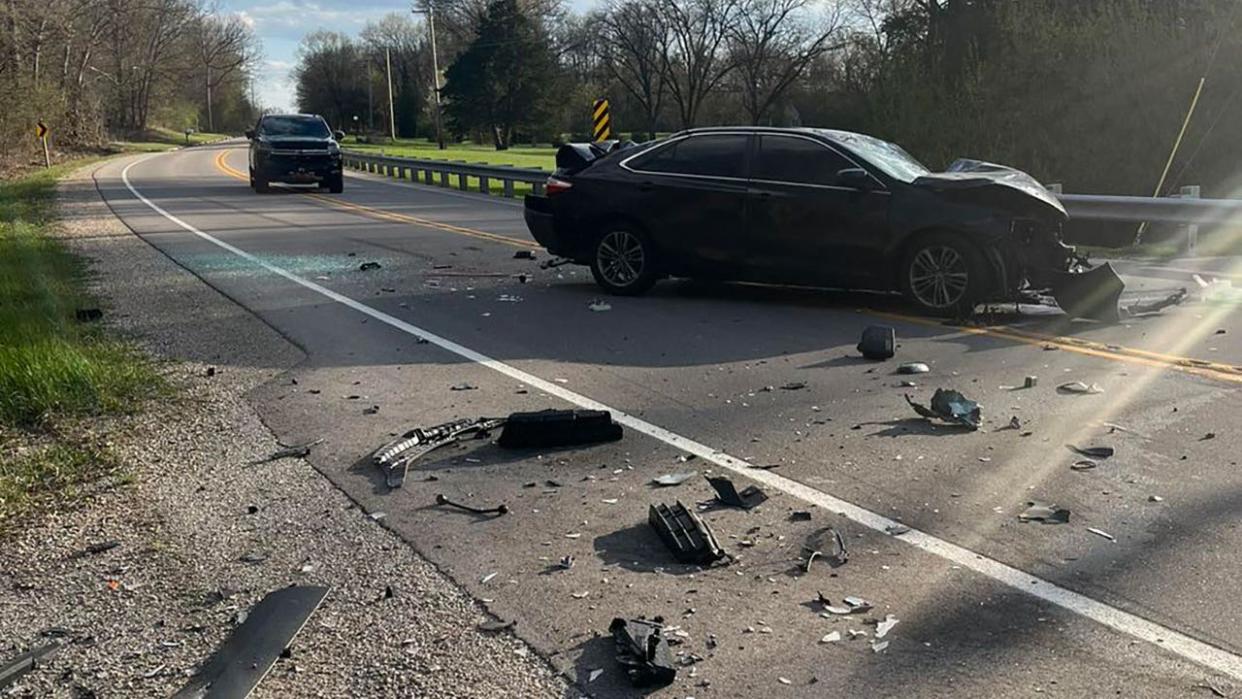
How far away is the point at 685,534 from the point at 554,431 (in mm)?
1649

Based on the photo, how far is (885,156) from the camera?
10391mm

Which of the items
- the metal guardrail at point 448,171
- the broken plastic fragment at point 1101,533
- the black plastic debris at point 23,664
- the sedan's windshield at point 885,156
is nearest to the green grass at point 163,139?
the metal guardrail at point 448,171

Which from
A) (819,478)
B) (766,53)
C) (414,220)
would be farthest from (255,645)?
(766,53)

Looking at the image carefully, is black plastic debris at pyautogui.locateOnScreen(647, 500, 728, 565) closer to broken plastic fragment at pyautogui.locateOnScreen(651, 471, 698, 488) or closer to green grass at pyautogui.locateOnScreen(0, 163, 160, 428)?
broken plastic fragment at pyautogui.locateOnScreen(651, 471, 698, 488)

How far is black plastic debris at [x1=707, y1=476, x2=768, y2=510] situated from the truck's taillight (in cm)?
662

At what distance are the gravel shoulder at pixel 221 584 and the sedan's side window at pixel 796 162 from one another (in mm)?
5658

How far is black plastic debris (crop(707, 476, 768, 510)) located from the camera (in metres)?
5.04

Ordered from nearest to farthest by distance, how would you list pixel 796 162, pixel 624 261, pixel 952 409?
1. pixel 952 409
2. pixel 796 162
3. pixel 624 261

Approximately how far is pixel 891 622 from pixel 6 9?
3940cm

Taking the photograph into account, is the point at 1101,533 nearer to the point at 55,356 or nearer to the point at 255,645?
the point at 255,645

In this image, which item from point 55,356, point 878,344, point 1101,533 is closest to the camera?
point 1101,533

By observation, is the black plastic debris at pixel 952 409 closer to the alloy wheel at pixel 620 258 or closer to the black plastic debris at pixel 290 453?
the black plastic debris at pixel 290 453

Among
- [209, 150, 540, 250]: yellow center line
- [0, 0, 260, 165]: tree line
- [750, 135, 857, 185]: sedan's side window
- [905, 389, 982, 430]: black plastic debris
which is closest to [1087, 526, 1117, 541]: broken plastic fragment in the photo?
[905, 389, 982, 430]: black plastic debris

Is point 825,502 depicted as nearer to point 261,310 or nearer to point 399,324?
point 399,324
